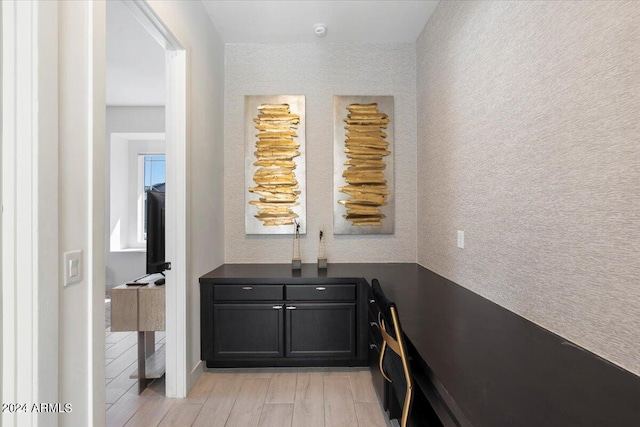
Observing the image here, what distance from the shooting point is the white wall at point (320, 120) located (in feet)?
10.7

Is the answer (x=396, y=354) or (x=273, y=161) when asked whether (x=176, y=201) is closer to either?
(x=273, y=161)

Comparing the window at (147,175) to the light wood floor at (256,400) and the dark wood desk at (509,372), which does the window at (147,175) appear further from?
the dark wood desk at (509,372)

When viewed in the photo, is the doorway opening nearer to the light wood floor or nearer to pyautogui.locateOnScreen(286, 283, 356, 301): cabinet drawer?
the light wood floor

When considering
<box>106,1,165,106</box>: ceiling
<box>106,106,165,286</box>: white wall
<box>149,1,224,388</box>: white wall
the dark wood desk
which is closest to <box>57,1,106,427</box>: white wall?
<box>149,1,224,388</box>: white wall

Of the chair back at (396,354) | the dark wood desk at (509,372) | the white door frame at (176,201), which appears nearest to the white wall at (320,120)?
the white door frame at (176,201)

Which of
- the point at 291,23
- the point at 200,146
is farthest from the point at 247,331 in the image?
the point at 291,23

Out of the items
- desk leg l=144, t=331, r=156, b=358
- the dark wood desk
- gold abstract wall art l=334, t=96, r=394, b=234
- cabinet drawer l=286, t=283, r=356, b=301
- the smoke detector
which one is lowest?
desk leg l=144, t=331, r=156, b=358

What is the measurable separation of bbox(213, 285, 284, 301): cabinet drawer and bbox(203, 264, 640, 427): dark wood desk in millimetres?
1114

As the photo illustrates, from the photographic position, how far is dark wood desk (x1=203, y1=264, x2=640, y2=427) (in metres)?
0.86

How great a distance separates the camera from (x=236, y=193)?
3250mm

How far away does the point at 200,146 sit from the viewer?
2625 millimetres

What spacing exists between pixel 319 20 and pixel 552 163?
2.22 metres

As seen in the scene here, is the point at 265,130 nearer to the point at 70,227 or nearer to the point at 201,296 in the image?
the point at 201,296

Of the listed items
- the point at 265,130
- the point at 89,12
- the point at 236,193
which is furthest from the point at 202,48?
the point at 89,12
